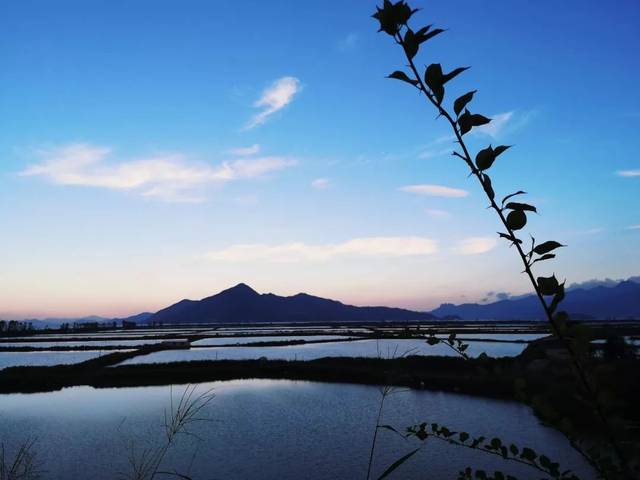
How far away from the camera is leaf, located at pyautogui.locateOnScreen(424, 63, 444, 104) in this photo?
1.17 meters

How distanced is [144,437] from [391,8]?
66.0 feet

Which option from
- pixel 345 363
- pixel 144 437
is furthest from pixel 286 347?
pixel 144 437

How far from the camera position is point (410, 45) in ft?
4.01

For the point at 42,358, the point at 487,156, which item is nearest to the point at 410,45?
the point at 487,156

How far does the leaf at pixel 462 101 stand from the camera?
3.81ft

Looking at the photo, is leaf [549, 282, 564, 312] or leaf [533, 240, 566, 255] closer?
leaf [533, 240, 566, 255]

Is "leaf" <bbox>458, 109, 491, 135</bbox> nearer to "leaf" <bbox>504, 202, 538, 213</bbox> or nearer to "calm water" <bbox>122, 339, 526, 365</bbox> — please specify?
"leaf" <bbox>504, 202, 538, 213</bbox>

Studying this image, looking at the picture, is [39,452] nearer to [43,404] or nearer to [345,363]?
[43,404]

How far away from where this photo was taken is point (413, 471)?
583 inches

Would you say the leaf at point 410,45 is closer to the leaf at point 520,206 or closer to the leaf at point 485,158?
the leaf at point 485,158

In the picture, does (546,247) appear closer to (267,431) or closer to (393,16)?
(393,16)

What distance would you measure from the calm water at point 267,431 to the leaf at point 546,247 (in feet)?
40.9

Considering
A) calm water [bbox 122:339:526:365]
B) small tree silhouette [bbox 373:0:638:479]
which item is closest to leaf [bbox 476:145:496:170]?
small tree silhouette [bbox 373:0:638:479]

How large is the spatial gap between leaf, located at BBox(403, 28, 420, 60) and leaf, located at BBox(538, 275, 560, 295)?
693mm
